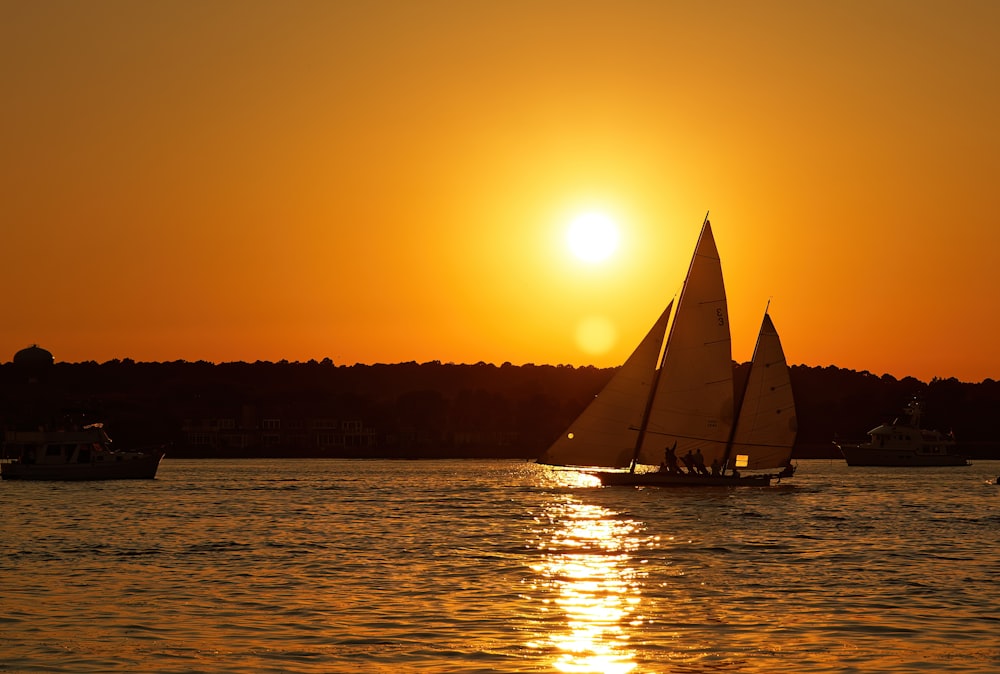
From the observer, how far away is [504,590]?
41438 mm

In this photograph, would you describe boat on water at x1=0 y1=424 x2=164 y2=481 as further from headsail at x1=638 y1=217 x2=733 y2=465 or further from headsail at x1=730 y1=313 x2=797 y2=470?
headsail at x1=730 y1=313 x2=797 y2=470

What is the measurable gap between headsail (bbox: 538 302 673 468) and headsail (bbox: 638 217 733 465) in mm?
1644

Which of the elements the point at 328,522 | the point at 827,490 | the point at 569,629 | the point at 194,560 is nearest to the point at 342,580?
the point at 194,560

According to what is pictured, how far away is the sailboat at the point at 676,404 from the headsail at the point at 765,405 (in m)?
2.35

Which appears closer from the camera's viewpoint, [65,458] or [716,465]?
[716,465]

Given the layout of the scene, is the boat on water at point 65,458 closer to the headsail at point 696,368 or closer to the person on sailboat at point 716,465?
the headsail at point 696,368

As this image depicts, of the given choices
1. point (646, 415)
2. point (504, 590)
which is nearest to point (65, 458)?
point (646, 415)

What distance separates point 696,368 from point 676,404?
2.69 metres

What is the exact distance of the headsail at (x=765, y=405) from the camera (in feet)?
326

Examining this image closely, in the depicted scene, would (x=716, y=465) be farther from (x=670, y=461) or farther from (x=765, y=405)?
(x=765, y=405)

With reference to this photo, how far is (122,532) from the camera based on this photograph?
6800 cm

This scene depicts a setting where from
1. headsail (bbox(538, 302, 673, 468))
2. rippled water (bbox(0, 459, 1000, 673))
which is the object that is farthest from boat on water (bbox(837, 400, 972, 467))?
rippled water (bbox(0, 459, 1000, 673))

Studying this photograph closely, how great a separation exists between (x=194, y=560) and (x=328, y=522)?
2467cm

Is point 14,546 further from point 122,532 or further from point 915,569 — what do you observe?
point 915,569
